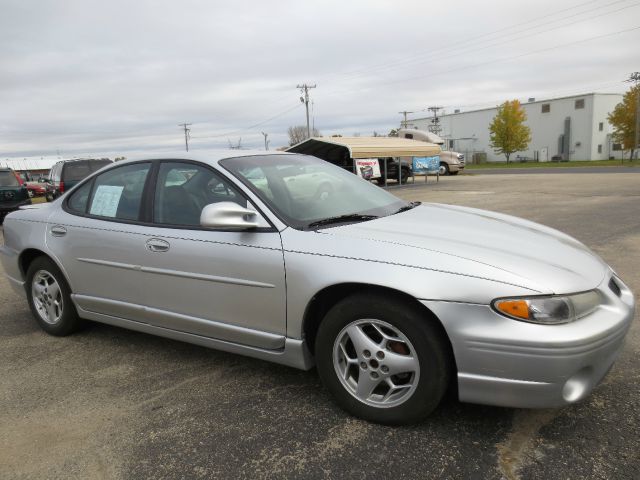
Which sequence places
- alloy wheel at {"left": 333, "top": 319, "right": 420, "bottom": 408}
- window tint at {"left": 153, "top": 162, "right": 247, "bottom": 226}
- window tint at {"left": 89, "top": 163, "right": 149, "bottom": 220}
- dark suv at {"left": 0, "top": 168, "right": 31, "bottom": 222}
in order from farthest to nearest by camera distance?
dark suv at {"left": 0, "top": 168, "right": 31, "bottom": 222}, window tint at {"left": 89, "top": 163, "right": 149, "bottom": 220}, window tint at {"left": 153, "top": 162, "right": 247, "bottom": 226}, alloy wheel at {"left": 333, "top": 319, "right": 420, "bottom": 408}

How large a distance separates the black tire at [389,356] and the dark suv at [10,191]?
13.3 meters

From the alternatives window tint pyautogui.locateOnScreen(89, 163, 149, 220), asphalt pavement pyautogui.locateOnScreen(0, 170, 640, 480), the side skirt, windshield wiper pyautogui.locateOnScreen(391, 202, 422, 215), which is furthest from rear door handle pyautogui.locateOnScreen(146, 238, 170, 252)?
windshield wiper pyautogui.locateOnScreen(391, 202, 422, 215)

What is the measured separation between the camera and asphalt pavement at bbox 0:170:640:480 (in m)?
2.36

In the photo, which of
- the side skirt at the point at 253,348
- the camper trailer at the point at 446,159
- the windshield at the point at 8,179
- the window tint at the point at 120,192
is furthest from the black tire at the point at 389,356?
the camper trailer at the point at 446,159

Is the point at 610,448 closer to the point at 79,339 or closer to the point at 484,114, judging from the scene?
the point at 79,339

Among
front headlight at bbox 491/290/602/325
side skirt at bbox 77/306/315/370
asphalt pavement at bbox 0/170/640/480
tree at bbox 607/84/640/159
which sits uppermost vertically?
tree at bbox 607/84/640/159

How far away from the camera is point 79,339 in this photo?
13.8 ft

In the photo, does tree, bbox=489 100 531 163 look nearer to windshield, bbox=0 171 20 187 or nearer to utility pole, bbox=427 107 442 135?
utility pole, bbox=427 107 442 135

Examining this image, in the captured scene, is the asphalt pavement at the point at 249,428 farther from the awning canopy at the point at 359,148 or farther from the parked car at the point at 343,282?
the awning canopy at the point at 359,148

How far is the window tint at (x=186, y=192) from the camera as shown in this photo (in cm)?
329

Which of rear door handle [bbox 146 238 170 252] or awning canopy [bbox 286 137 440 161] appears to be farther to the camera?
awning canopy [bbox 286 137 440 161]

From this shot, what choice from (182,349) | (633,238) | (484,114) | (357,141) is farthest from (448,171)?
(484,114)

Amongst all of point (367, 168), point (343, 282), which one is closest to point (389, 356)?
point (343, 282)

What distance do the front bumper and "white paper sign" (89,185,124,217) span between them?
2518 millimetres
